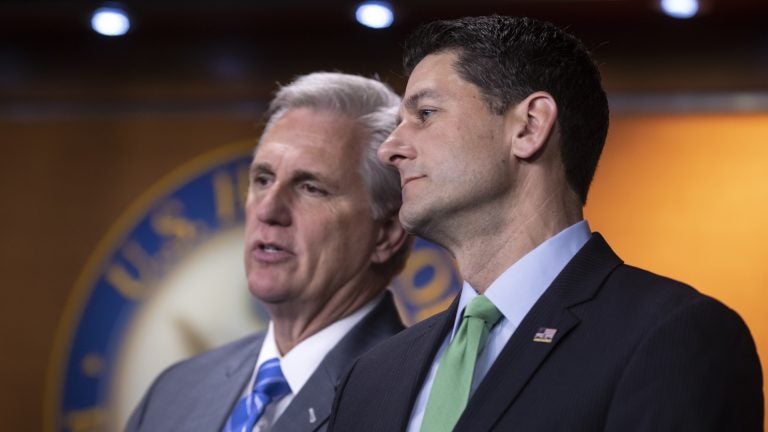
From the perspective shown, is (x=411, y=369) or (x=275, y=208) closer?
(x=411, y=369)

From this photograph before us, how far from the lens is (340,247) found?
271 centimetres

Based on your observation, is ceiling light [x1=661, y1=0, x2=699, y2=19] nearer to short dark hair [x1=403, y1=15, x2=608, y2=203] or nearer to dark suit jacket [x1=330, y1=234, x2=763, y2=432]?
short dark hair [x1=403, y1=15, x2=608, y2=203]

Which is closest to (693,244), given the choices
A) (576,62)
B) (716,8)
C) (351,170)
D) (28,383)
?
(716,8)

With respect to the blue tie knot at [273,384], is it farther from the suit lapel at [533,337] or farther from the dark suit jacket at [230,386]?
the suit lapel at [533,337]

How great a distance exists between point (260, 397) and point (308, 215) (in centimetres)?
42

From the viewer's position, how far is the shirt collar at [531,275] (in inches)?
75.0

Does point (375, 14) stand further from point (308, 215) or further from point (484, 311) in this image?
point (484, 311)

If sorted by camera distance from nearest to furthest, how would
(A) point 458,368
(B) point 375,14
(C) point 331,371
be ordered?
(A) point 458,368
(C) point 331,371
(B) point 375,14

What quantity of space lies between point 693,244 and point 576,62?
2070mm

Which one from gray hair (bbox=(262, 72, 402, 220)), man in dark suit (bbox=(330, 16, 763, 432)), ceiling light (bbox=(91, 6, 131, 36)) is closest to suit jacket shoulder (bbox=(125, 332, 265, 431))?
gray hair (bbox=(262, 72, 402, 220))

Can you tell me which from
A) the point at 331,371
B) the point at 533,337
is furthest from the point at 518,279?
the point at 331,371

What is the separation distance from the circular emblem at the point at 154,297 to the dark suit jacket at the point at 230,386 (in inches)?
50.6

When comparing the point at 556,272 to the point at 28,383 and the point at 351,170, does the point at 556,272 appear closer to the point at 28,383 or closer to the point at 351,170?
the point at 351,170

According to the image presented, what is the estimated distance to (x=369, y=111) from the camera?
285 centimetres
